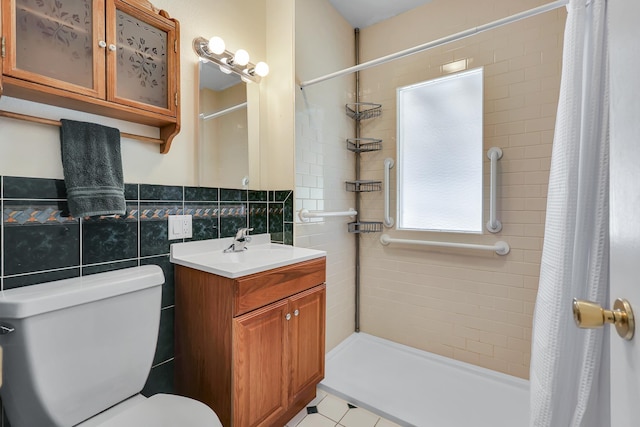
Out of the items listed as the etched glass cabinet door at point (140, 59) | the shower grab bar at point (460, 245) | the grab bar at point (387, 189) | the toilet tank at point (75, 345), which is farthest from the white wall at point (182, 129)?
the shower grab bar at point (460, 245)

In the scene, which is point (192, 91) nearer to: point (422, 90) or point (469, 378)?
point (422, 90)

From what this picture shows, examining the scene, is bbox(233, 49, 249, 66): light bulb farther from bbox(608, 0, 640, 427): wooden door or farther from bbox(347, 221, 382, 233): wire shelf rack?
bbox(608, 0, 640, 427): wooden door

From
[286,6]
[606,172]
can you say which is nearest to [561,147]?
[606,172]

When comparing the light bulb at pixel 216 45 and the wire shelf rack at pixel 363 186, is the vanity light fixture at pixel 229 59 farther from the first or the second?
the wire shelf rack at pixel 363 186

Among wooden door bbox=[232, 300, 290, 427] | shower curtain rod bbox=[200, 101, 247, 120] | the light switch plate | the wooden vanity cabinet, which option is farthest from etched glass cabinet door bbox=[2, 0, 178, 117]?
wooden door bbox=[232, 300, 290, 427]

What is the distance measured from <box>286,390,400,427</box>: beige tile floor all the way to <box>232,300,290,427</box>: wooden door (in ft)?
0.67

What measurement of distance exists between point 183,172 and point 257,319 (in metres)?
0.87

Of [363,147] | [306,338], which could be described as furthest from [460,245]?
[306,338]

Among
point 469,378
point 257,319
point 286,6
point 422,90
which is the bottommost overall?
point 469,378

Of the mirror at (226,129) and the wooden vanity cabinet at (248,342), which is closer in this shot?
the wooden vanity cabinet at (248,342)

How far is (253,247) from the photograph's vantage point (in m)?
1.87

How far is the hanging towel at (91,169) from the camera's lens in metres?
1.11

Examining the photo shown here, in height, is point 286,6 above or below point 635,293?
above

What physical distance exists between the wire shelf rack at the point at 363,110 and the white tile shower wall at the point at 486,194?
58mm
